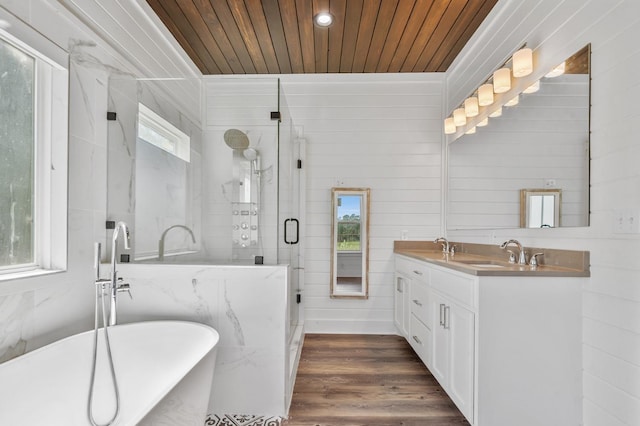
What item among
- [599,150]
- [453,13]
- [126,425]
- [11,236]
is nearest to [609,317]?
[599,150]

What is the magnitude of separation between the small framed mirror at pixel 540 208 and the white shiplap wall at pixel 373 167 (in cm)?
141

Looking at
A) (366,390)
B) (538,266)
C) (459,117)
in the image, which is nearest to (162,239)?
(366,390)

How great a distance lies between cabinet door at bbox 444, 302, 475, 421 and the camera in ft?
5.69

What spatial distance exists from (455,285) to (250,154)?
1.47 meters

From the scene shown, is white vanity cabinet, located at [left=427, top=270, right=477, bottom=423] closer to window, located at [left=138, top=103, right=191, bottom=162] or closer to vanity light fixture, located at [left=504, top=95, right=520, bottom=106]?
vanity light fixture, located at [left=504, top=95, right=520, bottom=106]

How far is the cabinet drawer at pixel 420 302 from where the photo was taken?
96.5 inches

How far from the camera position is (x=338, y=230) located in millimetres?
3557

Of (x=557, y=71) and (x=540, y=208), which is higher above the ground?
(x=557, y=71)

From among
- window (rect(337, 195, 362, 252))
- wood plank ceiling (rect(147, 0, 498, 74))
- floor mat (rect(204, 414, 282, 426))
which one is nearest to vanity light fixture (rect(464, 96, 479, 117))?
wood plank ceiling (rect(147, 0, 498, 74))

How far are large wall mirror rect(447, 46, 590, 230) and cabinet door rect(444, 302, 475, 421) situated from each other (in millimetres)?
717

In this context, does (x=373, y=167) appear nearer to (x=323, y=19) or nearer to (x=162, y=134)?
(x=323, y=19)

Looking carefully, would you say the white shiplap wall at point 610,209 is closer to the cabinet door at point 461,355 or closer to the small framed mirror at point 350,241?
the cabinet door at point 461,355

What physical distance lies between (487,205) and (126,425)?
2556 millimetres

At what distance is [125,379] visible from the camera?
1683 mm
